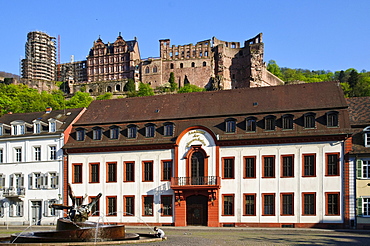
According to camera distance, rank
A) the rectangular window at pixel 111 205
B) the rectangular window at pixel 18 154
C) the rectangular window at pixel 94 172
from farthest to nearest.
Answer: the rectangular window at pixel 18 154 → the rectangular window at pixel 94 172 → the rectangular window at pixel 111 205

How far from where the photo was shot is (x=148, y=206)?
5225 centimetres

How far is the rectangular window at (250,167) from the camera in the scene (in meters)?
49.4

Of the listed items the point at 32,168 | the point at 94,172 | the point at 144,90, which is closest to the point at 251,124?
the point at 94,172

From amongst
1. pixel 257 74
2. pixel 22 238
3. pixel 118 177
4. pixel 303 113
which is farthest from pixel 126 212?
pixel 257 74

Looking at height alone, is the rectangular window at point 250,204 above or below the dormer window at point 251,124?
below

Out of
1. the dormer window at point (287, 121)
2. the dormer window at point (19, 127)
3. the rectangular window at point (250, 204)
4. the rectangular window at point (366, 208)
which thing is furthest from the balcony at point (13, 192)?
the rectangular window at point (366, 208)

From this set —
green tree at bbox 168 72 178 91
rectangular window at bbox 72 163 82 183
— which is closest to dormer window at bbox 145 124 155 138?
rectangular window at bbox 72 163 82 183

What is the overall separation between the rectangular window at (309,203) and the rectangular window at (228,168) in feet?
21.2

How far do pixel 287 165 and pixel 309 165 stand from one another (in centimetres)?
183

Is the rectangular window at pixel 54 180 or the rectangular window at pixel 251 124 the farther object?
the rectangular window at pixel 54 180

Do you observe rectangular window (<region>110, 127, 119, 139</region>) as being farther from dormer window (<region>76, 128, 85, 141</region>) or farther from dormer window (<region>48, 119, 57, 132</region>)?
dormer window (<region>48, 119, 57, 132</region>)

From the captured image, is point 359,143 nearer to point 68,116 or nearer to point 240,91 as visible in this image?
point 240,91

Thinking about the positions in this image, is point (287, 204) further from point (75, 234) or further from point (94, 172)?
point (75, 234)

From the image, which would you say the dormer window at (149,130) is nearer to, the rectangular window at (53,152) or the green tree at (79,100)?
the rectangular window at (53,152)
